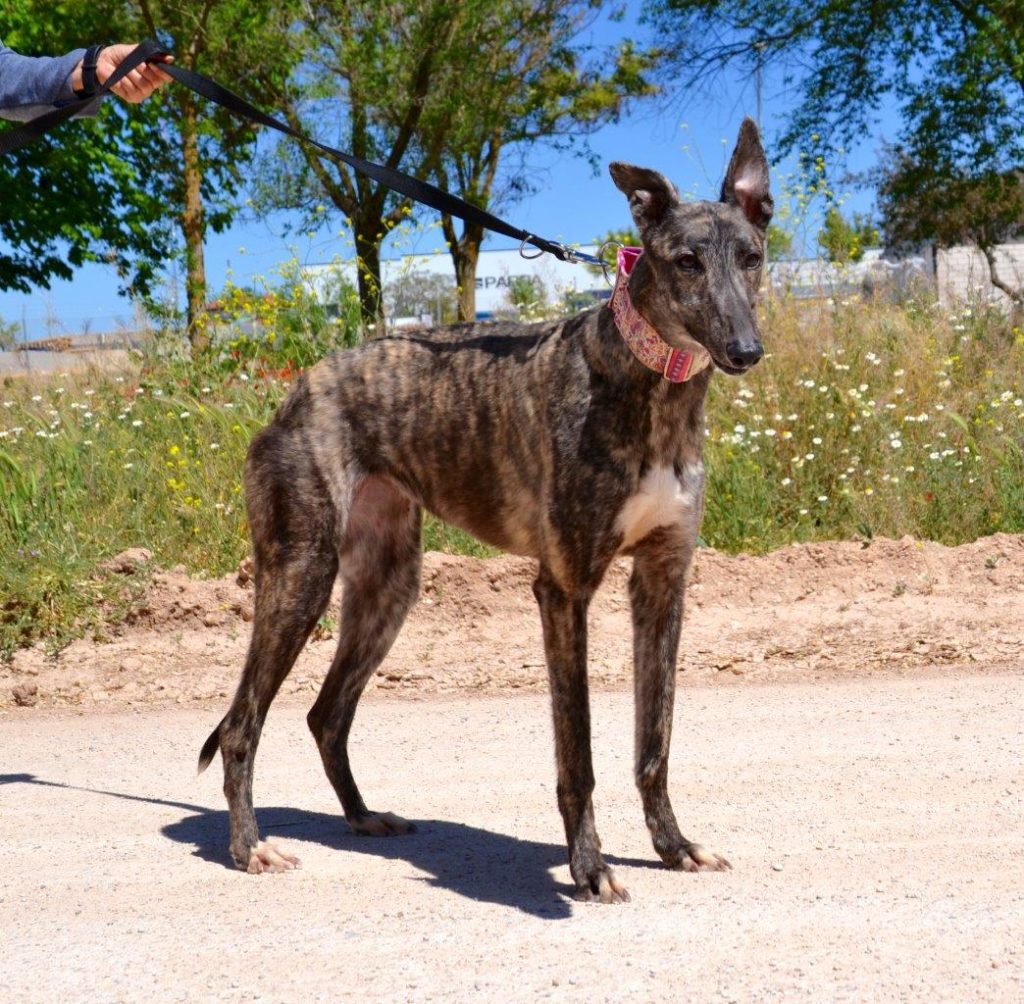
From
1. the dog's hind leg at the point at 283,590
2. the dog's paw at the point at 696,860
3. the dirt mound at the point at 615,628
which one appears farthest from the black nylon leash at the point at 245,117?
the dirt mound at the point at 615,628

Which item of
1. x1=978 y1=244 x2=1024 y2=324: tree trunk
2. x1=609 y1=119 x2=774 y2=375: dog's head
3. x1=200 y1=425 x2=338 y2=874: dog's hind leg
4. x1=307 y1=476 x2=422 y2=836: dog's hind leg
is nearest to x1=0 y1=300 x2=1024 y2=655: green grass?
x1=978 y1=244 x2=1024 y2=324: tree trunk

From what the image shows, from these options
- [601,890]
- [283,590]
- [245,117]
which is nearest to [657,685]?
[601,890]

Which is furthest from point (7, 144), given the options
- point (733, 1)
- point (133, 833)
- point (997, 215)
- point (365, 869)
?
point (997, 215)

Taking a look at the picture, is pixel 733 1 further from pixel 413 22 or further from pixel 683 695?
pixel 683 695

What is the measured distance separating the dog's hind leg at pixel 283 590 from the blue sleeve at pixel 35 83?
5.06ft

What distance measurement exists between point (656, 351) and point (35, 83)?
Result: 2549mm

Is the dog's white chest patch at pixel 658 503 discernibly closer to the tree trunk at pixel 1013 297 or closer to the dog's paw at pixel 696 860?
the dog's paw at pixel 696 860

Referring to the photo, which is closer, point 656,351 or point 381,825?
point 656,351

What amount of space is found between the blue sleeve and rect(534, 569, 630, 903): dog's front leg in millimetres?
2508

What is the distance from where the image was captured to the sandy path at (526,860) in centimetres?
319

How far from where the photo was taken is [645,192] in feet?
12.5

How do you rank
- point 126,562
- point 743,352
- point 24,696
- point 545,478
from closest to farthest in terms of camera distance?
point 743,352
point 545,478
point 24,696
point 126,562

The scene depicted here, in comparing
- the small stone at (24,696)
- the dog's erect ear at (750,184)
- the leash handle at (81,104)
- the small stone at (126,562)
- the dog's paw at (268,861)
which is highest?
the leash handle at (81,104)

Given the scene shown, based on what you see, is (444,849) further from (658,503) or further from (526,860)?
(658,503)
